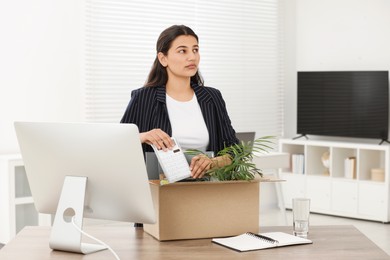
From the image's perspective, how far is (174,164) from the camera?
247cm

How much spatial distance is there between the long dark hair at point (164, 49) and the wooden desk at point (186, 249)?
0.66m

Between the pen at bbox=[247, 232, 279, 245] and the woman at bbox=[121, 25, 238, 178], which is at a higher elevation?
the woman at bbox=[121, 25, 238, 178]

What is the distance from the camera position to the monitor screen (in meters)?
2.29

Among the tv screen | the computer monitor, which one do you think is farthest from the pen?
the tv screen

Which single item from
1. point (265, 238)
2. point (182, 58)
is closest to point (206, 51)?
point (182, 58)

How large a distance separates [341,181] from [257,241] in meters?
4.59

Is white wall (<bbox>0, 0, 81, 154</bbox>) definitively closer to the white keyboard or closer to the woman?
the woman

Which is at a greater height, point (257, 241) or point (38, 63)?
point (38, 63)

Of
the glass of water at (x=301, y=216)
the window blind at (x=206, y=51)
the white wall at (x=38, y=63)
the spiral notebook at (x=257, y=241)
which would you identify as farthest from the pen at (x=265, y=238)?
the window blind at (x=206, y=51)

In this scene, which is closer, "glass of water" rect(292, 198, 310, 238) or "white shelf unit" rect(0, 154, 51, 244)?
"glass of water" rect(292, 198, 310, 238)

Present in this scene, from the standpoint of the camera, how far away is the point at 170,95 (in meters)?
2.86

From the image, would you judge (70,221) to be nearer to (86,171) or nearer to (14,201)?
(86,171)

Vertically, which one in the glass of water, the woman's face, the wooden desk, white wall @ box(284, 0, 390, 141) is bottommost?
the wooden desk

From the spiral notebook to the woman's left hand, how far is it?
239mm
